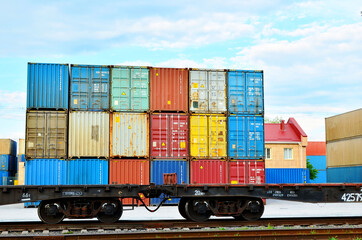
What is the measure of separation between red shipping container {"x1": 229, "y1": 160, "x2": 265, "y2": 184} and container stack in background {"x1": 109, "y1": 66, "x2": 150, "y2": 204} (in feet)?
16.8

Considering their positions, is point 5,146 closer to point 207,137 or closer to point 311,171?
point 207,137

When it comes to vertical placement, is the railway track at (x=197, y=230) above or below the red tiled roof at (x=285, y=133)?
below

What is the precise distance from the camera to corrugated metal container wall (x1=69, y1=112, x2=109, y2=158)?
24.1 meters

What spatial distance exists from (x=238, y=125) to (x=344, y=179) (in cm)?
2094

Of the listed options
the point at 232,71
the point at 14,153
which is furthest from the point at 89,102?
the point at 14,153

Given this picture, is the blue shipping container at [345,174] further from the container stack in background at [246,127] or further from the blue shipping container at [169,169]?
the blue shipping container at [169,169]

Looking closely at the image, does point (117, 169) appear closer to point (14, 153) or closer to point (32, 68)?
point (32, 68)

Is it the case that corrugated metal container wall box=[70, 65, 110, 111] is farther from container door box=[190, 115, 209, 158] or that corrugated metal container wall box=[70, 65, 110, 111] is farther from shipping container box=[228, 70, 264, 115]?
shipping container box=[228, 70, 264, 115]

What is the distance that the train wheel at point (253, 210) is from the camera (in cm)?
1512

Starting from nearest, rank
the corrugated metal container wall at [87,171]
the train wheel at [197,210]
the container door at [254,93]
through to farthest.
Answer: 1. the train wheel at [197,210]
2. the corrugated metal container wall at [87,171]
3. the container door at [254,93]

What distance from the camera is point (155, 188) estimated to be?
49.0 feet

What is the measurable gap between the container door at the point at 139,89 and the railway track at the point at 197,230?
1125cm

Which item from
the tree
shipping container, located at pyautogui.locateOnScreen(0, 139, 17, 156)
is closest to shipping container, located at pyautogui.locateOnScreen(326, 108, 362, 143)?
the tree

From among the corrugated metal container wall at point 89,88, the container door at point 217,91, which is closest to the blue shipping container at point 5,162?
the corrugated metal container wall at point 89,88
